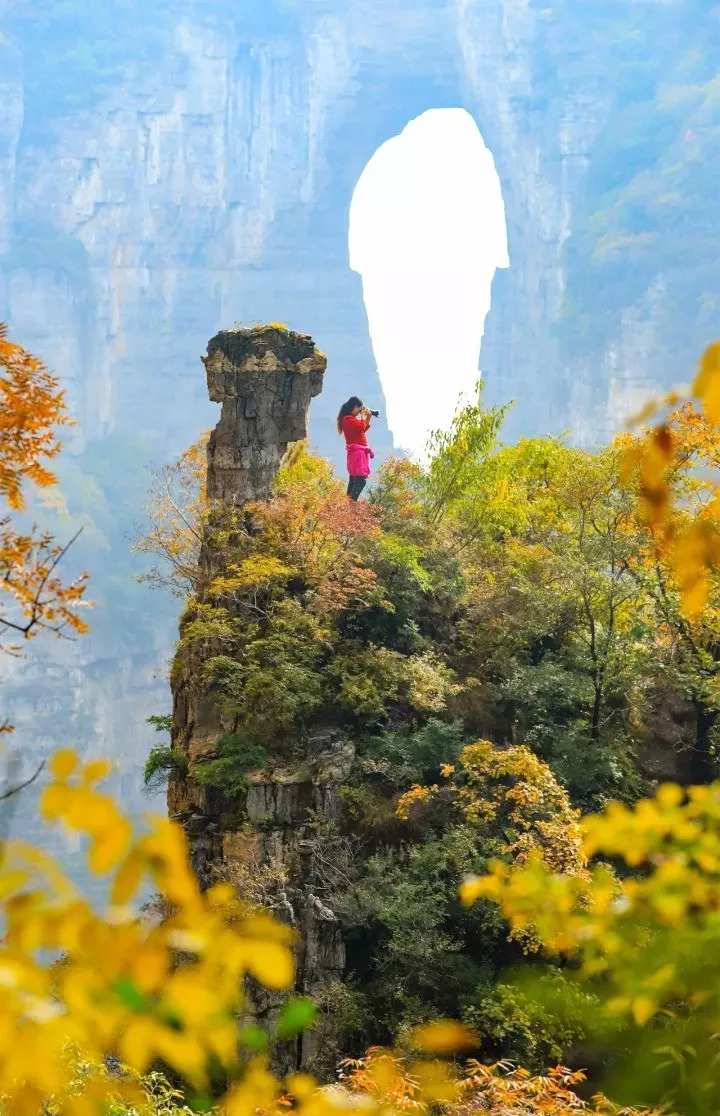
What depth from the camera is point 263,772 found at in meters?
11.2

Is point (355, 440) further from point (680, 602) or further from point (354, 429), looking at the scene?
point (680, 602)

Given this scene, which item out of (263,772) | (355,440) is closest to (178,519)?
(355,440)

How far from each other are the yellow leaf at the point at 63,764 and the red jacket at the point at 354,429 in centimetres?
1283

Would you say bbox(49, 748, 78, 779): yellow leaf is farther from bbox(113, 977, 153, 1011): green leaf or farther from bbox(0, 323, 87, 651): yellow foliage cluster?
bbox(0, 323, 87, 651): yellow foliage cluster

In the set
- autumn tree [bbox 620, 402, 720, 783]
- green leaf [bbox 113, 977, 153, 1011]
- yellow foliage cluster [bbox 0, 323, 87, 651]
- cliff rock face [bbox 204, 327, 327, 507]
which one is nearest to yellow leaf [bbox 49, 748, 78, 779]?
green leaf [bbox 113, 977, 153, 1011]

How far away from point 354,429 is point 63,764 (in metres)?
13.0

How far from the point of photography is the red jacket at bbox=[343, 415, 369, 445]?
45.5 feet

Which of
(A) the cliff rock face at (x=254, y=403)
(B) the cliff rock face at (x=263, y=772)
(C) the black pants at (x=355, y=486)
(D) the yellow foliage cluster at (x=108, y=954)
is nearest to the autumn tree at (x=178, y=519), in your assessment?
(A) the cliff rock face at (x=254, y=403)

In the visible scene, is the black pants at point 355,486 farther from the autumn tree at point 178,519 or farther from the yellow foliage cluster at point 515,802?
the yellow foliage cluster at point 515,802

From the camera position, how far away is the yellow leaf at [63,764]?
1099mm

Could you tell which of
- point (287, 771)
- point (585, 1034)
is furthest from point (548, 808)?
point (287, 771)

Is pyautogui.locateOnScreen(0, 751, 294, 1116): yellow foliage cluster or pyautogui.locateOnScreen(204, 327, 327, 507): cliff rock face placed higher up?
pyautogui.locateOnScreen(204, 327, 327, 507): cliff rock face

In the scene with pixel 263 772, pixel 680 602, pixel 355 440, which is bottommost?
pixel 263 772

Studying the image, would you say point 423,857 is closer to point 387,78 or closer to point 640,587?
point 640,587
